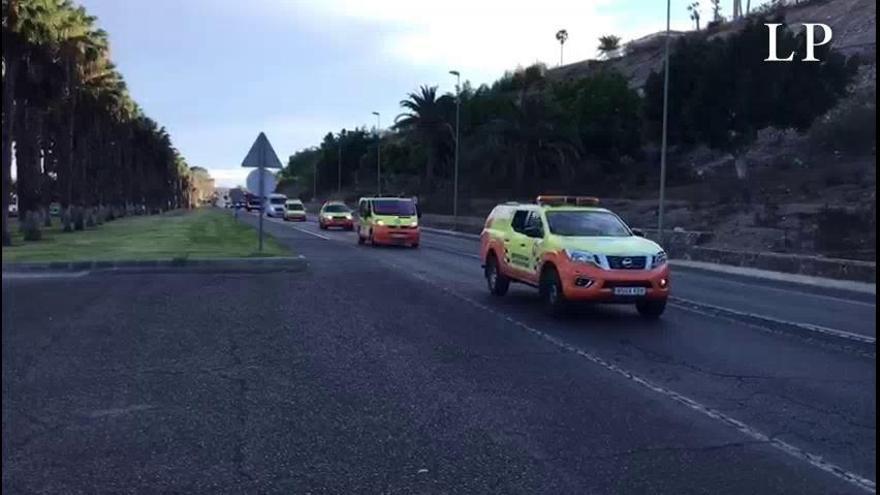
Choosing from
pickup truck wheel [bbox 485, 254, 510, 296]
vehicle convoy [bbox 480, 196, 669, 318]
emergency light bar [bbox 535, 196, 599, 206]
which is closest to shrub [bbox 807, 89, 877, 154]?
pickup truck wheel [bbox 485, 254, 510, 296]

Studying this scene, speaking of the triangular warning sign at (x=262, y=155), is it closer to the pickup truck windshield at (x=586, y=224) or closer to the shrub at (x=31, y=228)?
the pickup truck windshield at (x=586, y=224)

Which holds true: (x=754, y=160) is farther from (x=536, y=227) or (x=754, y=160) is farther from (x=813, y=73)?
(x=536, y=227)

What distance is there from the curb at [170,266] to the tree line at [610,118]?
3904cm

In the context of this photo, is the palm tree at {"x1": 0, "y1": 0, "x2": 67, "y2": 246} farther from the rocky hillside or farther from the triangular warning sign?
the rocky hillside

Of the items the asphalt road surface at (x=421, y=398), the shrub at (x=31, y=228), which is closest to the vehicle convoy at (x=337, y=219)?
the shrub at (x=31, y=228)

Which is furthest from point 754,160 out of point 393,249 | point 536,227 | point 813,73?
point 536,227

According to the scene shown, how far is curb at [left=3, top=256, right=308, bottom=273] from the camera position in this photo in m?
22.8

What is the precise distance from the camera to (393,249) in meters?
37.2

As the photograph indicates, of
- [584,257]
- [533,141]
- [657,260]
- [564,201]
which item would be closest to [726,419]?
[584,257]

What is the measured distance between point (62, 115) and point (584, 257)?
132 feet

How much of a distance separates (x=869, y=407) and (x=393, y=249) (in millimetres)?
28406

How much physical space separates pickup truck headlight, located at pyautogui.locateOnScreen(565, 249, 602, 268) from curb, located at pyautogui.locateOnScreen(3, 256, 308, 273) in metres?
9.96

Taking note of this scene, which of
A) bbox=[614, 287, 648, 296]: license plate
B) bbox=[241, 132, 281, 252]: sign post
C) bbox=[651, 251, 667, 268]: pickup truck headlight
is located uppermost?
bbox=[241, 132, 281, 252]: sign post

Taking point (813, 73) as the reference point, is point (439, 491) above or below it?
below
